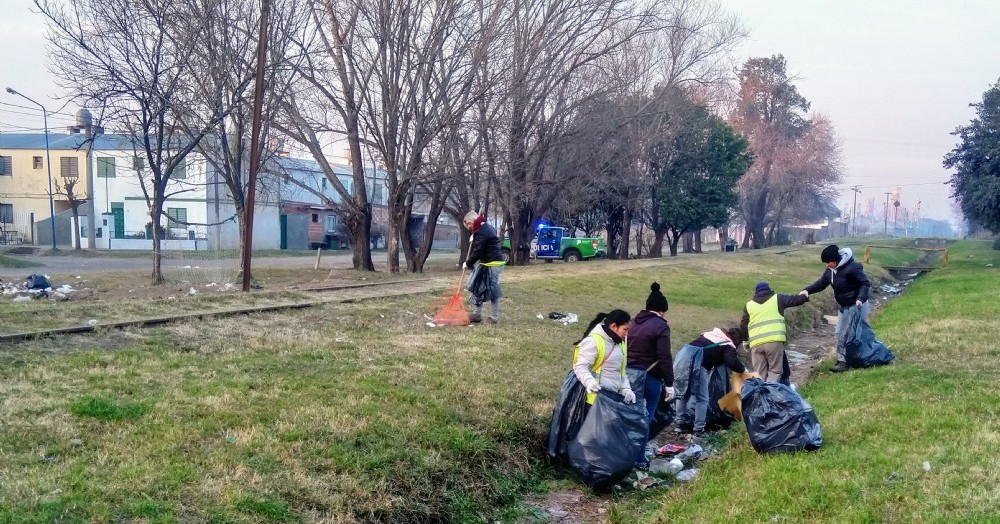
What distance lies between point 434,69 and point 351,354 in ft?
47.5

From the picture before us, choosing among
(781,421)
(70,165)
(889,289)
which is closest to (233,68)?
(781,421)

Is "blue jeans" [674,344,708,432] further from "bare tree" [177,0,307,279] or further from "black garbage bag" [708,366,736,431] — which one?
"bare tree" [177,0,307,279]

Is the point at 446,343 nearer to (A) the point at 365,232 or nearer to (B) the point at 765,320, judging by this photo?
(B) the point at 765,320

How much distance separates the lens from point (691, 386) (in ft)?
29.4

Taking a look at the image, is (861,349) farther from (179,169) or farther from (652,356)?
(179,169)

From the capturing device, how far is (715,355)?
8.63 metres

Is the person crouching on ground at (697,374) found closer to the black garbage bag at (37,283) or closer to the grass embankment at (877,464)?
the grass embankment at (877,464)

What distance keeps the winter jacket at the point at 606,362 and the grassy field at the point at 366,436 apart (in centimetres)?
101

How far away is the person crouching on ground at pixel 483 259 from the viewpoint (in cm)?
1188

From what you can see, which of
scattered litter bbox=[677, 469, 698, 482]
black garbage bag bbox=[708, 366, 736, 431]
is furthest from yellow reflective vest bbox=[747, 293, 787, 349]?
scattered litter bbox=[677, 469, 698, 482]

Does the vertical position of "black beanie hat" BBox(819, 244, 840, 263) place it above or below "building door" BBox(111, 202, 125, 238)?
below

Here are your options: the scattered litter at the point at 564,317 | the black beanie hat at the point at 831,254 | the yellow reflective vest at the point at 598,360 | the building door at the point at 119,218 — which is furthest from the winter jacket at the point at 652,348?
the building door at the point at 119,218

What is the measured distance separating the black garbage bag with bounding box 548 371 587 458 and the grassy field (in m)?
0.36

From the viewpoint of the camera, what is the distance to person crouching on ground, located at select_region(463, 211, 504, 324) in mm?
11883
